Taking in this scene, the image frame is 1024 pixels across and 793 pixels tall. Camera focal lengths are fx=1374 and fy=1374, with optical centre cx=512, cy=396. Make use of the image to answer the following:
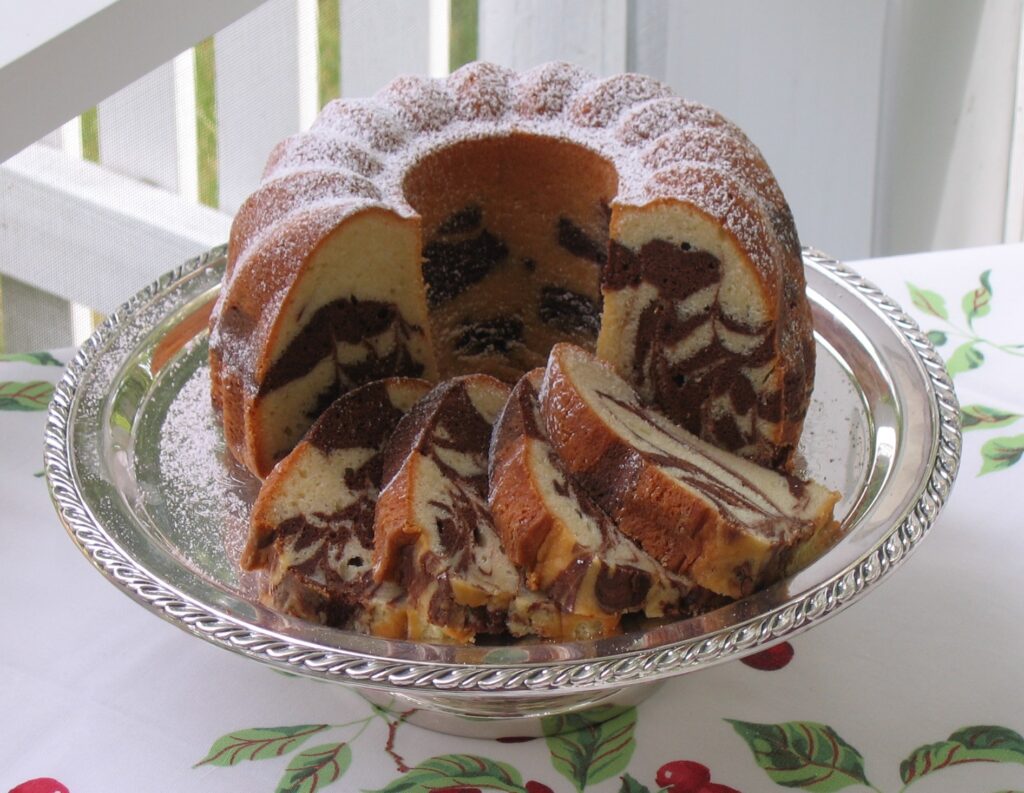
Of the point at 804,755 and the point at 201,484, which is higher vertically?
the point at 201,484

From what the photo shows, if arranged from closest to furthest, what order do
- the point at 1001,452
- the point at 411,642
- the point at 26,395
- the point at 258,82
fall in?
the point at 411,642 < the point at 1001,452 < the point at 26,395 < the point at 258,82

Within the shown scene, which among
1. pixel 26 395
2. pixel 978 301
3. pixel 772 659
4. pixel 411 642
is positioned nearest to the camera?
pixel 411 642

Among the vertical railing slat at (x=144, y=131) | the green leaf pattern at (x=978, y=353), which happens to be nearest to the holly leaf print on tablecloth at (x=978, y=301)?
the green leaf pattern at (x=978, y=353)

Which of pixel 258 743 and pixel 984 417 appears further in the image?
pixel 984 417

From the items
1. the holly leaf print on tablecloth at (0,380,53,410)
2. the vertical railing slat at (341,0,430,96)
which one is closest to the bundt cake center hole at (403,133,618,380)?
A: the holly leaf print on tablecloth at (0,380,53,410)

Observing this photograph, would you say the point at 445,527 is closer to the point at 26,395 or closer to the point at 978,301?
the point at 26,395

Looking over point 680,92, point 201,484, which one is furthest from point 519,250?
point 680,92

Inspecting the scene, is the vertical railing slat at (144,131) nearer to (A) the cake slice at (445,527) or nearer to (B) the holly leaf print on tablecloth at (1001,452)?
(A) the cake slice at (445,527)

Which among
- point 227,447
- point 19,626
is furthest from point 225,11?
point 19,626
